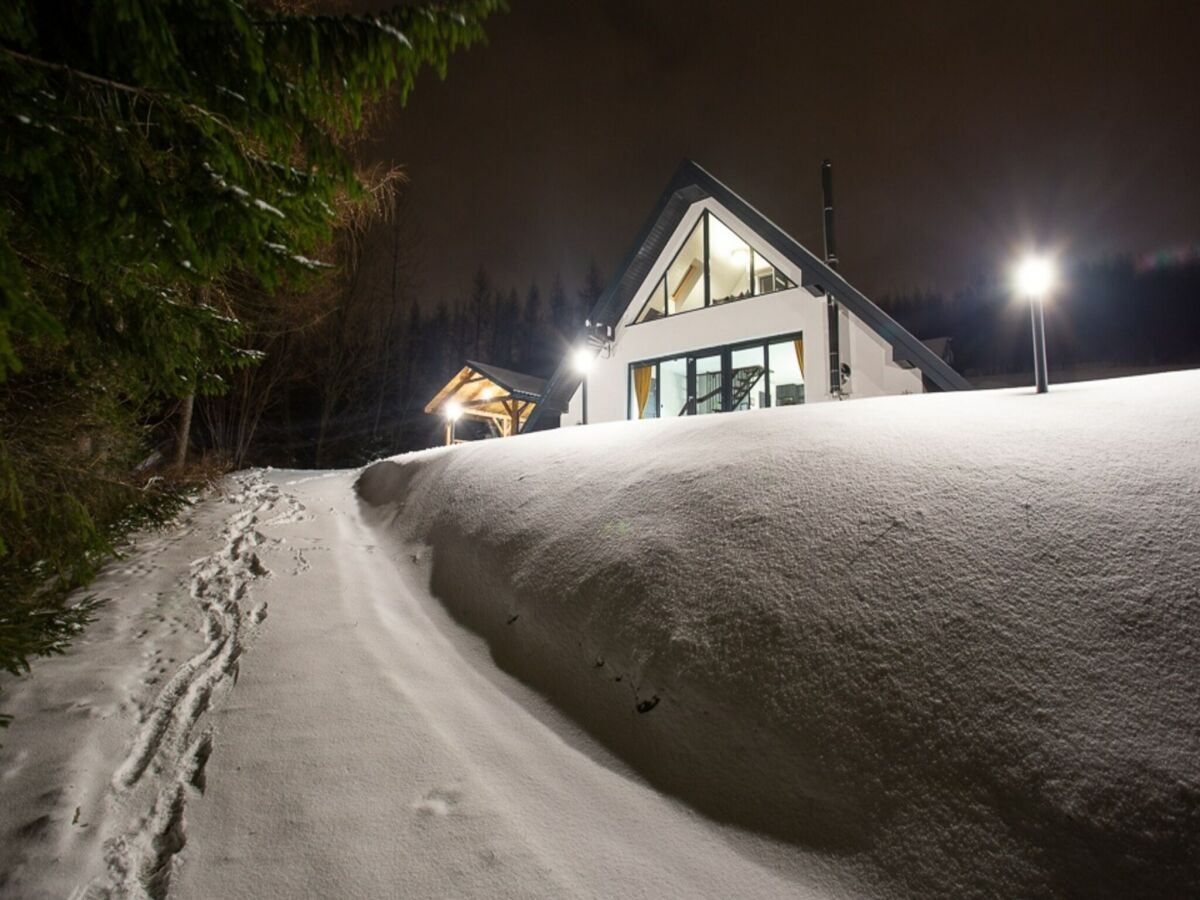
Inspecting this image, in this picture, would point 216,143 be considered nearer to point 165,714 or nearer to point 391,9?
point 391,9

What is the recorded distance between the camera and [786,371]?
33.7 ft

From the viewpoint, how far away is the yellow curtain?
12008 millimetres

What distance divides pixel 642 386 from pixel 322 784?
10716mm

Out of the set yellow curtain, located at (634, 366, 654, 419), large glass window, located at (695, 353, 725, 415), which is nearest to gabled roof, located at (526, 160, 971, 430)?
yellow curtain, located at (634, 366, 654, 419)

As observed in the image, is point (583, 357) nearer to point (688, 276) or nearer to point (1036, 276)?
point (688, 276)

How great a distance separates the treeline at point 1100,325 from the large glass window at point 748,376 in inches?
1467

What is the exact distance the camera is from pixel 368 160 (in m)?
5.95

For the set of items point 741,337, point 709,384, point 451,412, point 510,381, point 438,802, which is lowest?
point 438,802

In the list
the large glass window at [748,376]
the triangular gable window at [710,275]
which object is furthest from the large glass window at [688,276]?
the large glass window at [748,376]

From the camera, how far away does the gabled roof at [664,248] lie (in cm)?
800

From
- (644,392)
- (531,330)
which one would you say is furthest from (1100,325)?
(644,392)

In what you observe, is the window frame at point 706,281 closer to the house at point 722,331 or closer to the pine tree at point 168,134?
the house at point 722,331

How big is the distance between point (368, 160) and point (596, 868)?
7.12m

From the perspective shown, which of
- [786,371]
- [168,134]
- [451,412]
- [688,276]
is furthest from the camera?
[451,412]
